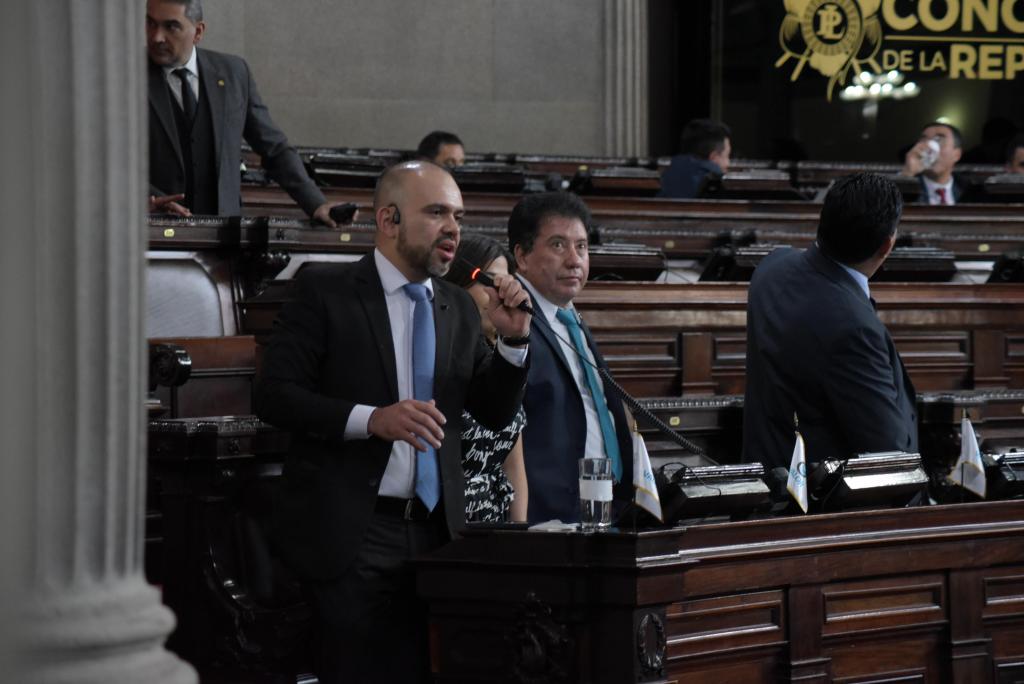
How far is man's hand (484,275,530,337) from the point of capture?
108 inches

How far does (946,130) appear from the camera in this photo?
7703 mm

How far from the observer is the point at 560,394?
312 centimetres

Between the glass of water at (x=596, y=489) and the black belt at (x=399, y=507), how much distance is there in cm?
27

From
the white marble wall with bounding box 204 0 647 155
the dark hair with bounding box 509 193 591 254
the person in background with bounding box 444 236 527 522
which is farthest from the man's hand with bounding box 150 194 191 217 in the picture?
the white marble wall with bounding box 204 0 647 155

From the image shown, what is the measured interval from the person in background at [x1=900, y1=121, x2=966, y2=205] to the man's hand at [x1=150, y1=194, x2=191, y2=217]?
4.25 m

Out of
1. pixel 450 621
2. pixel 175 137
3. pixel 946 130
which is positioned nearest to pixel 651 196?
pixel 946 130

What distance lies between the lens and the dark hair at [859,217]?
335cm

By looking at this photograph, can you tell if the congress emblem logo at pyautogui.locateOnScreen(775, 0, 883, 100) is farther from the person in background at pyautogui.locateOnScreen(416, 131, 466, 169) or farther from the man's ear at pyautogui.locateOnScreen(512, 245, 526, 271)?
the man's ear at pyautogui.locateOnScreen(512, 245, 526, 271)

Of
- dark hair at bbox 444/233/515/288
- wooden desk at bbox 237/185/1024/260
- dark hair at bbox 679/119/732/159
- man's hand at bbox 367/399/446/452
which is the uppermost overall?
dark hair at bbox 679/119/732/159

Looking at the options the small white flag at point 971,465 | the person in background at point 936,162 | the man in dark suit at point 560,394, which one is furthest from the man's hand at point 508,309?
the person in background at point 936,162

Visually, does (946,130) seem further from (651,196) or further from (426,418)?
(426,418)

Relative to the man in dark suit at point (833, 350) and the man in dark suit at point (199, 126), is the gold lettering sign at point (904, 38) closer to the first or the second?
the man in dark suit at point (199, 126)

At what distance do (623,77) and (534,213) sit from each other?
299 inches

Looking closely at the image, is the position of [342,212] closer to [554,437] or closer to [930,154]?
[554,437]
